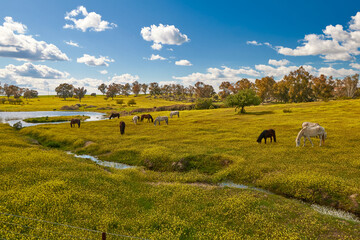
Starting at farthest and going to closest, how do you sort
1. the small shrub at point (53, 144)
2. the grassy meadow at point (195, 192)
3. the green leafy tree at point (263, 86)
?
the green leafy tree at point (263, 86) → the small shrub at point (53, 144) → the grassy meadow at point (195, 192)

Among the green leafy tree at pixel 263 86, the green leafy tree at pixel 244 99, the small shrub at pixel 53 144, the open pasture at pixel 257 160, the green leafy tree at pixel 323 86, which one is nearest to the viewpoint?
the open pasture at pixel 257 160

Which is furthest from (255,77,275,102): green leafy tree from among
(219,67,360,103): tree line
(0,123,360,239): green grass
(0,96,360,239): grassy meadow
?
(0,123,360,239): green grass

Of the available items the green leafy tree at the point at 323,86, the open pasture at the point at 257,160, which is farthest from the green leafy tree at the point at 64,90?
the green leafy tree at the point at 323,86

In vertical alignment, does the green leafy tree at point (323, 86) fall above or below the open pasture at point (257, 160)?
above

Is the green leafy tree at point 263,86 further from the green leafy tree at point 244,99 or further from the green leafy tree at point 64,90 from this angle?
the green leafy tree at point 64,90

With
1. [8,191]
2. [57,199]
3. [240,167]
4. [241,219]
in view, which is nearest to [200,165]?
[240,167]

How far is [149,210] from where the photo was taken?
11750mm

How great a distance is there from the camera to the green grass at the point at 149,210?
9.57 m

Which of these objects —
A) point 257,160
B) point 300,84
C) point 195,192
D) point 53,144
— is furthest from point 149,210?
point 300,84

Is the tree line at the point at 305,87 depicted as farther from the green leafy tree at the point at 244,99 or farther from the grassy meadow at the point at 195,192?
the grassy meadow at the point at 195,192

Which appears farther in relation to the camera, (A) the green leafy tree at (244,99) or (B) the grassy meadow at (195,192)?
(A) the green leafy tree at (244,99)

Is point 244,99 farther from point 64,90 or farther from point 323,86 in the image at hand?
point 64,90

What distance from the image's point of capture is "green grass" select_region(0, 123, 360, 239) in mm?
9570

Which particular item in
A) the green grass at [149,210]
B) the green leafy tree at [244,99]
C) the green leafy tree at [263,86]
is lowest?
the green grass at [149,210]
